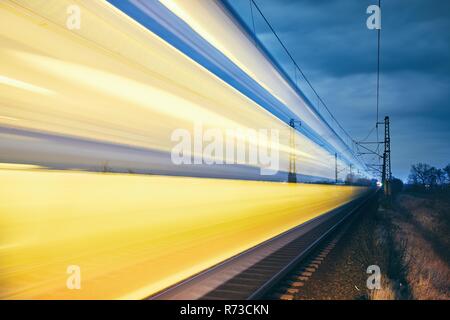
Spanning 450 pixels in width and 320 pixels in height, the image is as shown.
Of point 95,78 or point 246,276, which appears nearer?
point 95,78

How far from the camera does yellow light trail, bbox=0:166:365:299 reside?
2.58 meters

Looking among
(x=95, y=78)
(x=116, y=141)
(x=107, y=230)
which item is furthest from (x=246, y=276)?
(x=95, y=78)

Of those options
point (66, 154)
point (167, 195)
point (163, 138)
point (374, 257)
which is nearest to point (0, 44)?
point (66, 154)

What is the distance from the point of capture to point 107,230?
10.4ft

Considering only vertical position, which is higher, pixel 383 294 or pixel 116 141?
pixel 116 141

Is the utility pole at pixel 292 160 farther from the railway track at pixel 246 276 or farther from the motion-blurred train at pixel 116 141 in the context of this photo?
the motion-blurred train at pixel 116 141

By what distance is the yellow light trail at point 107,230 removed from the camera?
2578 mm

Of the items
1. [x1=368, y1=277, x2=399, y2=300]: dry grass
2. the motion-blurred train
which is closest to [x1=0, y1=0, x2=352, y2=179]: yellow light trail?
the motion-blurred train

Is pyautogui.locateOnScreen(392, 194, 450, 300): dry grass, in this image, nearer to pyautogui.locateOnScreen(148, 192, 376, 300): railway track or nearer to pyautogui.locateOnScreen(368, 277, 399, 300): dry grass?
pyautogui.locateOnScreen(368, 277, 399, 300): dry grass

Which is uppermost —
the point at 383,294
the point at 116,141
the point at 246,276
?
the point at 116,141

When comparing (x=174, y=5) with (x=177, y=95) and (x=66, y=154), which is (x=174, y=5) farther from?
(x=66, y=154)

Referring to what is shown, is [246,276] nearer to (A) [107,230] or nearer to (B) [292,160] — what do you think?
(A) [107,230]
